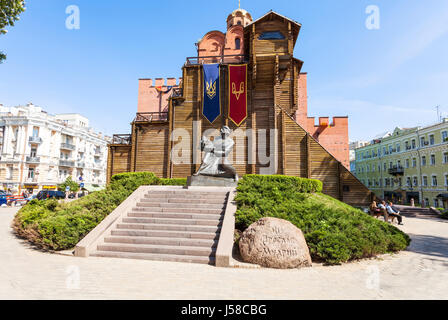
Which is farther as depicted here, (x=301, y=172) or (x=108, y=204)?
(x=301, y=172)

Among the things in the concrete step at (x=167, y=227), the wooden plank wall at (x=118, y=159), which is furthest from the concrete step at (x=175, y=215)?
the wooden plank wall at (x=118, y=159)

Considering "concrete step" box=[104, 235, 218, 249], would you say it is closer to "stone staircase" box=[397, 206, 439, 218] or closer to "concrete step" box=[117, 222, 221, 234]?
"concrete step" box=[117, 222, 221, 234]

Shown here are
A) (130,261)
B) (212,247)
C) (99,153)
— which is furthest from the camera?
(99,153)

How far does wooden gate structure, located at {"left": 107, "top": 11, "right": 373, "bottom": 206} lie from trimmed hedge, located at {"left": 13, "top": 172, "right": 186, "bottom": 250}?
8.06m

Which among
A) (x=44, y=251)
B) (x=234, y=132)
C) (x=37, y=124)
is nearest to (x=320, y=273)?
(x=44, y=251)

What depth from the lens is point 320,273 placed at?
5707mm

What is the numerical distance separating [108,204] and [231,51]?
2294 centimetres

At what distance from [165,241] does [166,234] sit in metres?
0.40

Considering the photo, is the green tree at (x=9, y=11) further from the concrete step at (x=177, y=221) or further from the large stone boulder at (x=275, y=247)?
the large stone boulder at (x=275, y=247)

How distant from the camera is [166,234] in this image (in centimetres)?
768

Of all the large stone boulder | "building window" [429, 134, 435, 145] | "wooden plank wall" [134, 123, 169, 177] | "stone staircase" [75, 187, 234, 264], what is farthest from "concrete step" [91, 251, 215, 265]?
"building window" [429, 134, 435, 145]

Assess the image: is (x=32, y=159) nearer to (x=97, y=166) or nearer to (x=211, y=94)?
(x=97, y=166)

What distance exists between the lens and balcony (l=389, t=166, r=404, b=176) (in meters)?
39.4
